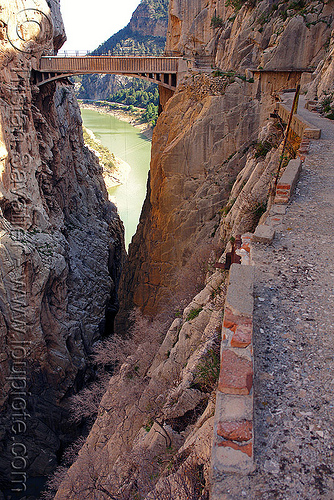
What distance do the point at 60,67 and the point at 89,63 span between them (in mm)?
1565

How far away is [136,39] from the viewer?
8838 centimetres

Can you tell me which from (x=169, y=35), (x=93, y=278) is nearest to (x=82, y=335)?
(x=93, y=278)

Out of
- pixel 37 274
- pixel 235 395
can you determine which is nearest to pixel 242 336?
pixel 235 395

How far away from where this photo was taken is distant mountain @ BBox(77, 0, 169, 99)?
275 feet

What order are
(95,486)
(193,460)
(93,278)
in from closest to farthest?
(193,460) → (95,486) → (93,278)

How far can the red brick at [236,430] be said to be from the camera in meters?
3.35

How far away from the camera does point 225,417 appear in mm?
3467

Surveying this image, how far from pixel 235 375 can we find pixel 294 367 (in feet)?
2.68

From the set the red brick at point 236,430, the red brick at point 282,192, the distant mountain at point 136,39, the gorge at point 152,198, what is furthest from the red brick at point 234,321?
the distant mountain at point 136,39

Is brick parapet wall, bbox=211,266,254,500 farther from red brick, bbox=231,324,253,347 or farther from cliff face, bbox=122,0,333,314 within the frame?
cliff face, bbox=122,0,333,314

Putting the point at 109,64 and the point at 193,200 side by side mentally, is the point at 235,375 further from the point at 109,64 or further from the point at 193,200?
the point at 109,64

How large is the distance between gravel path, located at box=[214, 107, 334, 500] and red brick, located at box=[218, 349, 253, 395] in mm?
270

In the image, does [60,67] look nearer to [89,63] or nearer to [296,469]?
[89,63]

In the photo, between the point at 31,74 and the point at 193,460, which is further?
the point at 31,74
